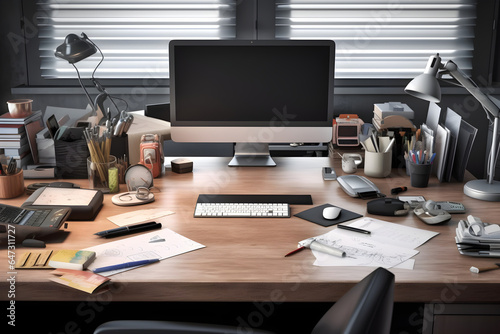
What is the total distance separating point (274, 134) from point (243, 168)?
0.20 meters

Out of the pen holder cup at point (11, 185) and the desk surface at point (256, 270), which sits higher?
the pen holder cup at point (11, 185)

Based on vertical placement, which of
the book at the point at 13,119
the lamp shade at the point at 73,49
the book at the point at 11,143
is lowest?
the book at the point at 11,143

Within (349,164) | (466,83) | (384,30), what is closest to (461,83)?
(466,83)

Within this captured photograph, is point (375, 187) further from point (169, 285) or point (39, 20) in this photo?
point (39, 20)

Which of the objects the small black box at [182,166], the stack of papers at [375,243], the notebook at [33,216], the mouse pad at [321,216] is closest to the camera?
the stack of papers at [375,243]

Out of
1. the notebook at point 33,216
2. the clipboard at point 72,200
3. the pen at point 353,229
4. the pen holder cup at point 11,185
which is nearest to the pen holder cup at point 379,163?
the pen at point 353,229

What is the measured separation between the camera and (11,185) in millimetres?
2090

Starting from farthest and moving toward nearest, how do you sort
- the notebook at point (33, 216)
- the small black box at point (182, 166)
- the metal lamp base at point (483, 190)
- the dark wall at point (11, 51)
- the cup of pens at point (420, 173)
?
1. the dark wall at point (11, 51)
2. the small black box at point (182, 166)
3. the cup of pens at point (420, 173)
4. the metal lamp base at point (483, 190)
5. the notebook at point (33, 216)

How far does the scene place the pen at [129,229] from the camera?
1.75 metres

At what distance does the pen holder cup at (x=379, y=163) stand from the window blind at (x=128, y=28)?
1967 millimetres

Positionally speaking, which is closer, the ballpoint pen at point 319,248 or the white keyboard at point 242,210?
the ballpoint pen at point 319,248

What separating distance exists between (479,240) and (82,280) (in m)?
1.08

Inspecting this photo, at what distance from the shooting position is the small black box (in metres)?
2.43

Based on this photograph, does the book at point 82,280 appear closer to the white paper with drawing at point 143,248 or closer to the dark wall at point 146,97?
the white paper with drawing at point 143,248
